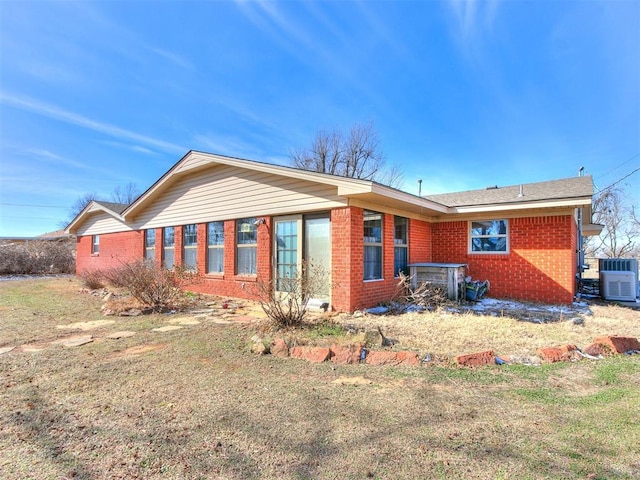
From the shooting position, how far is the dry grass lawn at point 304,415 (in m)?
2.10

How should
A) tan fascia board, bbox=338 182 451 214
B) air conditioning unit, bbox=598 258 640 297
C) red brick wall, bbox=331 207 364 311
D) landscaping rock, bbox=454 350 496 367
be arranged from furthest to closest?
air conditioning unit, bbox=598 258 640 297
red brick wall, bbox=331 207 364 311
tan fascia board, bbox=338 182 451 214
landscaping rock, bbox=454 350 496 367

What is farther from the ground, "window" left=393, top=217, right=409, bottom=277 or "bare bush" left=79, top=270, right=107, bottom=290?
"window" left=393, top=217, right=409, bottom=277

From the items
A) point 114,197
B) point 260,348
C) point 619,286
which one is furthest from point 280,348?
point 114,197

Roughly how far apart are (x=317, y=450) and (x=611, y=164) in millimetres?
26345

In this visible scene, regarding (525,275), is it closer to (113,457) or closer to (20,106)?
(113,457)

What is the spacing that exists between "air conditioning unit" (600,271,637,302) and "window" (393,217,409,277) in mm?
6012

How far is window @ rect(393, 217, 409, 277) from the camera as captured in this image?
8.66 meters

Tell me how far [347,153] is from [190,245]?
1781 cm

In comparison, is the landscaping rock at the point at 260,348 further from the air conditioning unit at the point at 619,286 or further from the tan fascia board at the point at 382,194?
the air conditioning unit at the point at 619,286

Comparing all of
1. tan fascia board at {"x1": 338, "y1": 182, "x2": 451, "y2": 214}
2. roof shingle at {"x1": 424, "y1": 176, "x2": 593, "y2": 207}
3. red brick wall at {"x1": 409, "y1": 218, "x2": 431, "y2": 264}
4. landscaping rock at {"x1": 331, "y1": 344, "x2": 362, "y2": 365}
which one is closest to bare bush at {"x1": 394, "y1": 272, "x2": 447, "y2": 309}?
red brick wall at {"x1": 409, "y1": 218, "x2": 431, "y2": 264}

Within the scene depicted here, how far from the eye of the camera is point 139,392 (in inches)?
129

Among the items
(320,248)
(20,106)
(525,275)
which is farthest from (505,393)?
(20,106)

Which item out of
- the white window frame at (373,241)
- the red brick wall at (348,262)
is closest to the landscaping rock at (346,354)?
the red brick wall at (348,262)

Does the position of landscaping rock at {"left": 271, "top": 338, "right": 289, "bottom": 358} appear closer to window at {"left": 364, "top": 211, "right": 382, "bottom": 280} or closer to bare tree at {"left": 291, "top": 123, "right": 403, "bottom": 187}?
window at {"left": 364, "top": 211, "right": 382, "bottom": 280}
